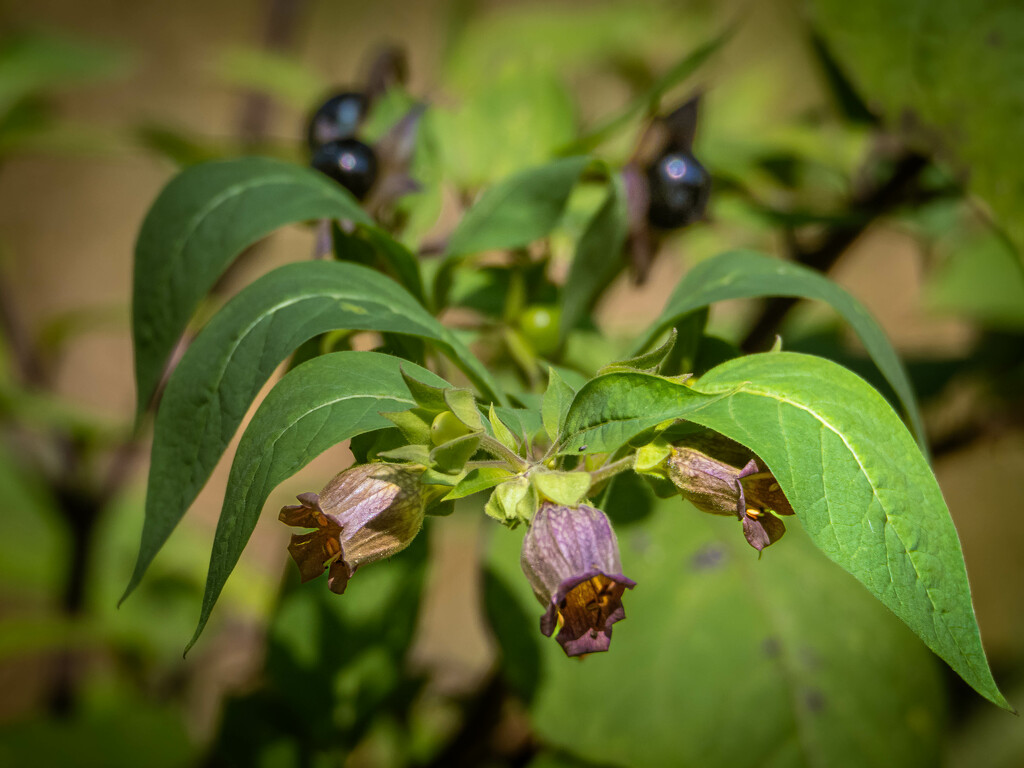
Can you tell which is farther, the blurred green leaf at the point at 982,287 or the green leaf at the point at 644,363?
the blurred green leaf at the point at 982,287

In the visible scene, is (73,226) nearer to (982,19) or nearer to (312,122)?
(312,122)

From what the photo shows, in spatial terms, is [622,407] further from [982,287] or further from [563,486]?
[982,287]

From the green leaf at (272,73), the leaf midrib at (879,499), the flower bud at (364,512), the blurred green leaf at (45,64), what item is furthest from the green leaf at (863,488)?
the blurred green leaf at (45,64)

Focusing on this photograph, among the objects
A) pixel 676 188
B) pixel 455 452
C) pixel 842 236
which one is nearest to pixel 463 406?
pixel 455 452

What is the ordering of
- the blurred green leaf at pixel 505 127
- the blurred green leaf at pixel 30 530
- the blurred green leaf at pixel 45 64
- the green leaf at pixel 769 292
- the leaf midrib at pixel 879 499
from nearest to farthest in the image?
the leaf midrib at pixel 879 499 < the green leaf at pixel 769 292 < the blurred green leaf at pixel 505 127 < the blurred green leaf at pixel 45 64 < the blurred green leaf at pixel 30 530

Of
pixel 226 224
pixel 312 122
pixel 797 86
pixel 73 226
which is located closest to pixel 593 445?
pixel 226 224

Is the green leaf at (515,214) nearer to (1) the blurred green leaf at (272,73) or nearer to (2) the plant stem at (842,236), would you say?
(2) the plant stem at (842,236)

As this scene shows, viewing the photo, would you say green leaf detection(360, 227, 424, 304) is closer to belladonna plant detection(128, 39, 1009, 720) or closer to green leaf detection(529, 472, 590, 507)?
belladonna plant detection(128, 39, 1009, 720)
